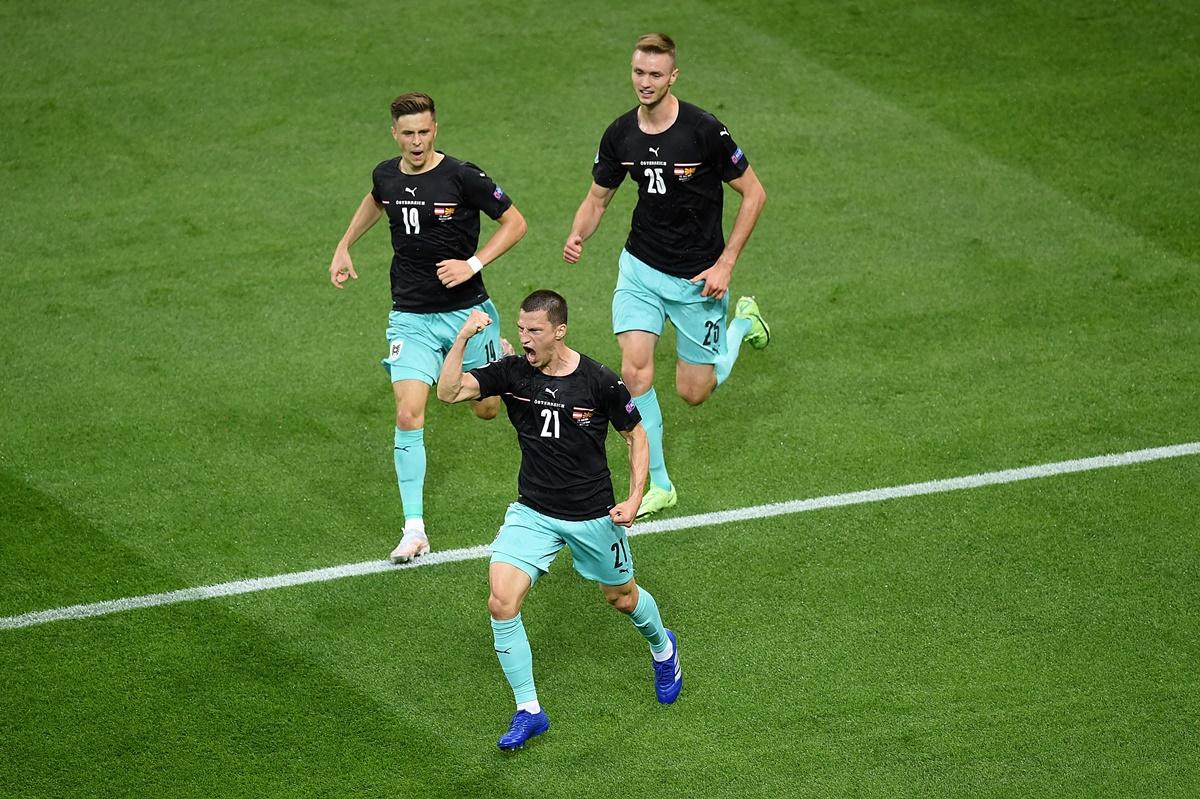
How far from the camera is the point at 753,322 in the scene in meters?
11.3

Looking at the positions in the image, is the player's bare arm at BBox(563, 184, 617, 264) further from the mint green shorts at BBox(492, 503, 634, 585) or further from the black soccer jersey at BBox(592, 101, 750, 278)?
the mint green shorts at BBox(492, 503, 634, 585)

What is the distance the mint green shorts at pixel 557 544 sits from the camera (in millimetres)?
7992

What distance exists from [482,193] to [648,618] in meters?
3.06

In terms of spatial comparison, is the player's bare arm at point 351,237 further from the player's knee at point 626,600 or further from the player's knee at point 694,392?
the player's knee at point 626,600

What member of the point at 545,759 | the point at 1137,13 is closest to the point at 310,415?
the point at 545,759

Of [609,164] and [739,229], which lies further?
[609,164]

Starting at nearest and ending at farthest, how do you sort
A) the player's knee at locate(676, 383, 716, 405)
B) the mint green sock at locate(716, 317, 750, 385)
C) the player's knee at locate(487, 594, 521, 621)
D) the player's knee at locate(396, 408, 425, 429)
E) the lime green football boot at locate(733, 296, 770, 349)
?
the player's knee at locate(487, 594, 521, 621)
the player's knee at locate(396, 408, 425, 429)
the player's knee at locate(676, 383, 716, 405)
the mint green sock at locate(716, 317, 750, 385)
the lime green football boot at locate(733, 296, 770, 349)

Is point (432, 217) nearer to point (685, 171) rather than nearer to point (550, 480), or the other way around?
point (685, 171)

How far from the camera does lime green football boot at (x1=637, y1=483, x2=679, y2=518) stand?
399 inches

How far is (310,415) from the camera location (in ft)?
36.6

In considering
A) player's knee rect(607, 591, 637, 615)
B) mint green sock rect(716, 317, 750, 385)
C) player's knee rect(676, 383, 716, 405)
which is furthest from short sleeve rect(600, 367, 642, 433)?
mint green sock rect(716, 317, 750, 385)

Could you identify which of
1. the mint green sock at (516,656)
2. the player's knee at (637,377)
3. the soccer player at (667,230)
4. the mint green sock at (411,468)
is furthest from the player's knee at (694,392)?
the mint green sock at (516,656)

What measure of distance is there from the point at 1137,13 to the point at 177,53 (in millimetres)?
10568

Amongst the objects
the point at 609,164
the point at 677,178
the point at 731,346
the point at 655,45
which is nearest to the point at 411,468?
the point at 609,164
